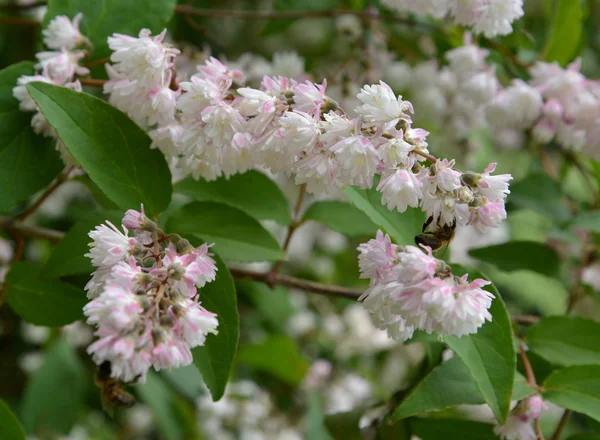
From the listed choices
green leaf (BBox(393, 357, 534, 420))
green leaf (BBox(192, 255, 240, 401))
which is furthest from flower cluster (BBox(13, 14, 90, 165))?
green leaf (BBox(393, 357, 534, 420))

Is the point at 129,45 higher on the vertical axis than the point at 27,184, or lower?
higher

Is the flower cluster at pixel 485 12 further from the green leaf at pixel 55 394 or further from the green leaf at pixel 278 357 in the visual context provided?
the green leaf at pixel 55 394

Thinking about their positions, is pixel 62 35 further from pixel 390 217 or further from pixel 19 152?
pixel 390 217

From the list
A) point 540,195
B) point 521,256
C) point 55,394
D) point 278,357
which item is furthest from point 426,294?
point 55,394

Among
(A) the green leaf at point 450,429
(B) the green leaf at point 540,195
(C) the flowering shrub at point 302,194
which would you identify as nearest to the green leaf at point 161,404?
(C) the flowering shrub at point 302,194

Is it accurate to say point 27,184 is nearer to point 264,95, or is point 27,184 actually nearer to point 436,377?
point 264,95

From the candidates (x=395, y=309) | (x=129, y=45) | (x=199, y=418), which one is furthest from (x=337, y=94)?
(x=199, y=418)

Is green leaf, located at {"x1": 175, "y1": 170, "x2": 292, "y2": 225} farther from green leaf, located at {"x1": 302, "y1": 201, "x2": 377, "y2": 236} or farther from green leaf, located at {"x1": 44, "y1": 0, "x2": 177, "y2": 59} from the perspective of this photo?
green leaf, located at {"x1": 44, "y1": 0, "x2": 177, "y2": 59}
